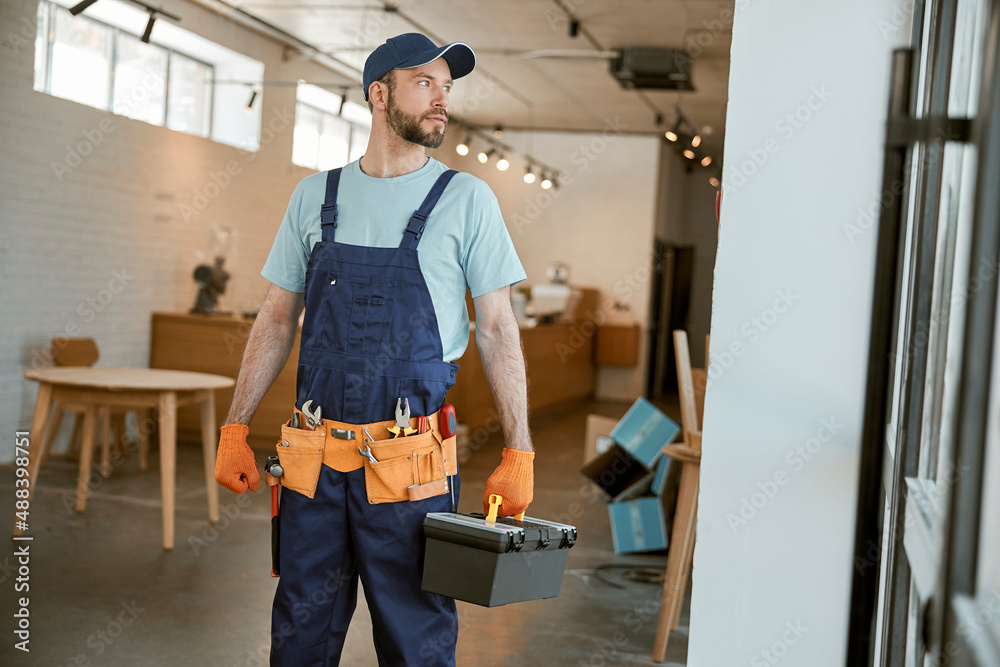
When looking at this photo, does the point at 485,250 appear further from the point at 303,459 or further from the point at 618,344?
the point at 618,344

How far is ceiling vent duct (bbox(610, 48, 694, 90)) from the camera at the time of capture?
7.73m

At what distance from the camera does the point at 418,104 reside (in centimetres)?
189

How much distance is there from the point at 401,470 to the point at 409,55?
90cm

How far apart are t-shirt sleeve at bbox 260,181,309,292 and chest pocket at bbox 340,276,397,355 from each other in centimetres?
23

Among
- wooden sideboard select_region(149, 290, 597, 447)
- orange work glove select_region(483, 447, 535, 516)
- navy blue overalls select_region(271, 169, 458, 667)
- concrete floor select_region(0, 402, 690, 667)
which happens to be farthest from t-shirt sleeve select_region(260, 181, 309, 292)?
wooden sideboard select_region(149, 290, 597, 447)

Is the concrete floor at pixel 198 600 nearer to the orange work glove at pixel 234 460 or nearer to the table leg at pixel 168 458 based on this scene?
the table leg at pixel 168 458

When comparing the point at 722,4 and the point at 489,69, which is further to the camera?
the point at 489,69

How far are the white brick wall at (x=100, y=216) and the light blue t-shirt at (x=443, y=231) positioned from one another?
14.7ft

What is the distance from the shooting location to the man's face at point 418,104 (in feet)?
6.16

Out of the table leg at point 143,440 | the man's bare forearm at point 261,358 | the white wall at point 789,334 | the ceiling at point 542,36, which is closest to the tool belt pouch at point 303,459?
the man's bare forearm at point 261,358

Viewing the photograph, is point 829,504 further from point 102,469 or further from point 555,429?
point 555,429

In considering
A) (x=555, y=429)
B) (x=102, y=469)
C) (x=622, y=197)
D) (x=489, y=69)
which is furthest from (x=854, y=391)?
(x=622, y=197)

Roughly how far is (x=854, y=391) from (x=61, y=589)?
9.90ft

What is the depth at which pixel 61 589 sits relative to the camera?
3.28 metres
